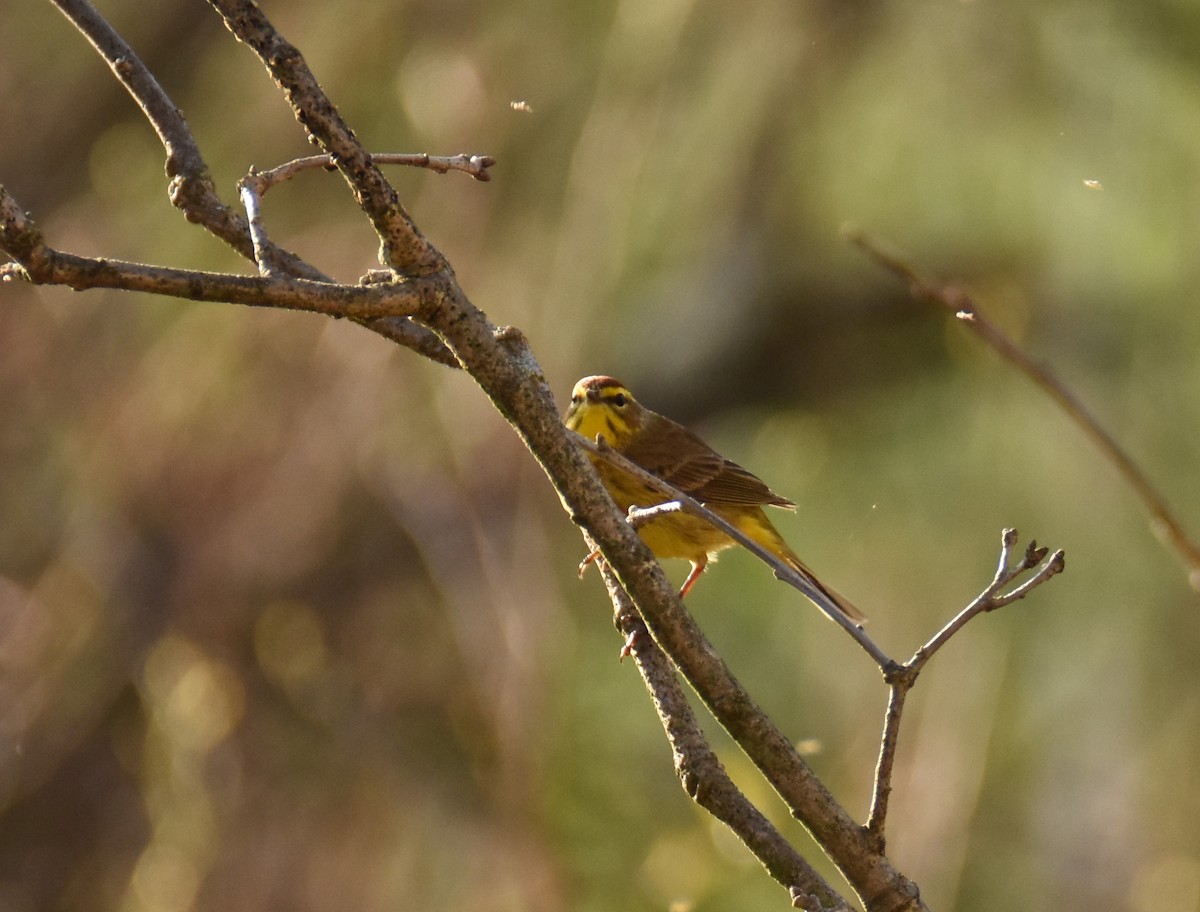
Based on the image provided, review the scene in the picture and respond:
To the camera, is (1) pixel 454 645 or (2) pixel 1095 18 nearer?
(1) pixel 454 645

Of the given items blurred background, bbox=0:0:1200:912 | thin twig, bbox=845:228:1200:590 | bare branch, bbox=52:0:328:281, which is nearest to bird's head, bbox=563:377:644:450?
blurred background, bbox=0:0:1200:912

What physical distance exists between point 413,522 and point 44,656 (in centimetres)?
156

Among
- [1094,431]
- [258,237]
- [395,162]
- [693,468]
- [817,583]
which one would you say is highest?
[693,468]

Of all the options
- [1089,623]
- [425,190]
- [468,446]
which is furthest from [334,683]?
[1089,623]

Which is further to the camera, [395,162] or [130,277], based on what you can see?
[395,162]


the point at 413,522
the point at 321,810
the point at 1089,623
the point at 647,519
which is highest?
the point at 1089,623

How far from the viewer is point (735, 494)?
13.5 feet

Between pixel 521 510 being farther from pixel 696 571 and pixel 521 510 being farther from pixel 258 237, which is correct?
pixel 258 237

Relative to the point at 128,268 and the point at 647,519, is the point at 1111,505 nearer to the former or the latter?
the point at 647,519

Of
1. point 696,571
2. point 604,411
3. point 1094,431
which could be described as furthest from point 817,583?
point 1094,431

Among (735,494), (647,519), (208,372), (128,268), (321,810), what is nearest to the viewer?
(128,268)

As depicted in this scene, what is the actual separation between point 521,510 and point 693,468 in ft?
3.44

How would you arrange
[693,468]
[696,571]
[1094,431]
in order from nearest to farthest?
1. [1094,431]
2. [696,571]
3. [693,468]

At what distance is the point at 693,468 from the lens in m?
4.21
